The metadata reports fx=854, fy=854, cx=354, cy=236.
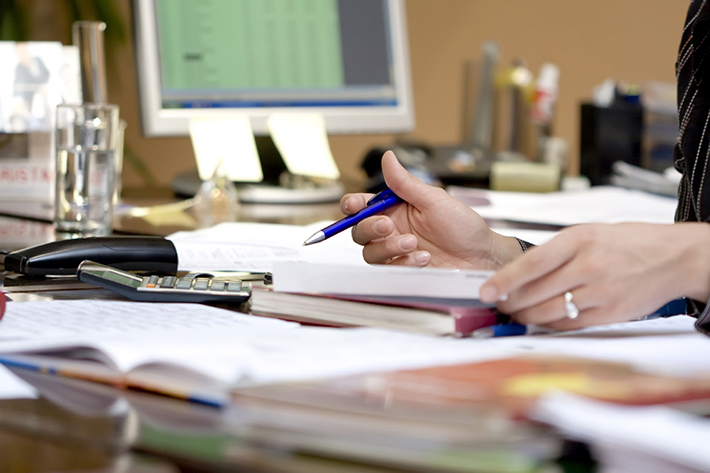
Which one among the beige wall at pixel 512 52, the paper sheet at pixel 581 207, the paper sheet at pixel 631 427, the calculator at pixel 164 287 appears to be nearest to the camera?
the paper sheet at pixel 631 427

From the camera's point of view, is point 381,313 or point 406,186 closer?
point 381,313

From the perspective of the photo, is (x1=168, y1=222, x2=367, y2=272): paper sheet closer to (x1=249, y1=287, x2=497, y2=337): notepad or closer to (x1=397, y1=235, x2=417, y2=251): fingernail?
(x1=397, y1=235, x2=417, y2=251): fingernail

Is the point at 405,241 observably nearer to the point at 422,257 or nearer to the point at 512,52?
the point at 422,257

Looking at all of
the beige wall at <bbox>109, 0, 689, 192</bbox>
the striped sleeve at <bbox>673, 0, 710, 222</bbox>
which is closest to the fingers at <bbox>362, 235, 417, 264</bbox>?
the striped sleeve at <bbox>673, 0, 710, 222</bbox>

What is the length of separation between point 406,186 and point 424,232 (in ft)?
0.17

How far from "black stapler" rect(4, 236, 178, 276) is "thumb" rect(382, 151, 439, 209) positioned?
21 centimetres

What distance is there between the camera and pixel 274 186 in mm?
1501

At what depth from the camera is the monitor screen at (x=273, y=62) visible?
1.39 metres

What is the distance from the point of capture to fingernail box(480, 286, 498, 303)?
514mm

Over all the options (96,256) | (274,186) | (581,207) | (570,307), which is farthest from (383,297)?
(274,186)

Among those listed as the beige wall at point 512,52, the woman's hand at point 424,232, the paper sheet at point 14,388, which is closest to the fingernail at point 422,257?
the woman's hand at point 424,232

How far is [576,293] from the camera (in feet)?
1.76

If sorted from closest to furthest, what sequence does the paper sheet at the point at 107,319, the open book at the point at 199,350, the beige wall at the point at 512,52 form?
the open book at the point at 199,350
the paper sheet at the point at 107,319
the beige wall at the point at 512,52

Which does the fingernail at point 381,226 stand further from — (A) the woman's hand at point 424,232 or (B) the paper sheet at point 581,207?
(B) the paper sheet at point 581,207
